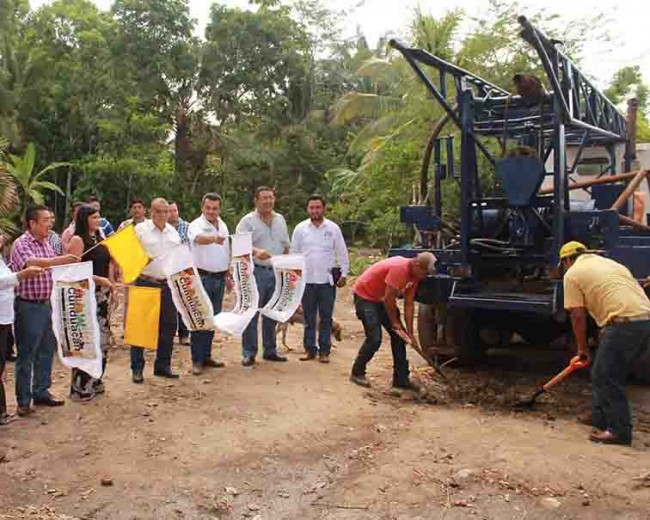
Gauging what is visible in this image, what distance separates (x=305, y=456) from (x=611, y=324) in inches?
87.4

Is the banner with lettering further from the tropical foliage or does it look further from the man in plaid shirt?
the tropical foliage

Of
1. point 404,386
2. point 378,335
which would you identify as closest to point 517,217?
point 378,335

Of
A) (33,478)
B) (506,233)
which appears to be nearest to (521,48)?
(506,233)

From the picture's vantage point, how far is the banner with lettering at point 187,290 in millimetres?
5824

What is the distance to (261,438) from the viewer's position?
15.4ft

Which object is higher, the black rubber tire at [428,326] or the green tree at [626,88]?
the green tree at [626,88]

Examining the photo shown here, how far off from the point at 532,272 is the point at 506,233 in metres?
0.49

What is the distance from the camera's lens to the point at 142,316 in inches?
225

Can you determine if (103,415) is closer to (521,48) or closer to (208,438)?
(208,438)

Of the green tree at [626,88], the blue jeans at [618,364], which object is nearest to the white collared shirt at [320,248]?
the blue jeans at [618,364]

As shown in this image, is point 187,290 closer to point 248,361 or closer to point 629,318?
point 248,361

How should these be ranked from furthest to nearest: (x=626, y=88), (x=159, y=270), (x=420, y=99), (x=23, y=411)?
(x=626, y=88) < (x=420, y=99) < (x=159, y=270) < (x=23, y=411)

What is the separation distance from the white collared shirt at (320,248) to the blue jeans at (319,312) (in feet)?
0.35

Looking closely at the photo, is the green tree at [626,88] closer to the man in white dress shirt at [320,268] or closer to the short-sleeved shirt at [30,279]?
the man in white dress shirt at [320,268]
